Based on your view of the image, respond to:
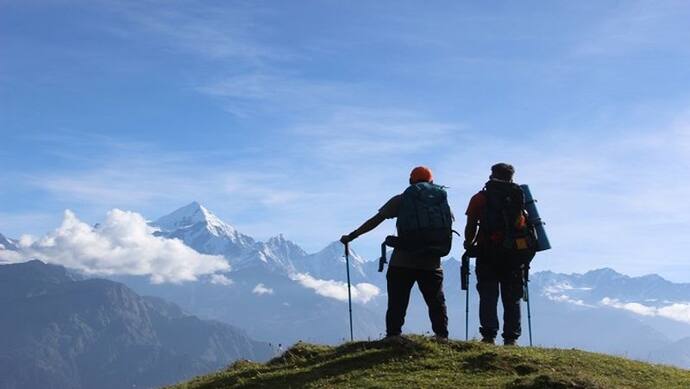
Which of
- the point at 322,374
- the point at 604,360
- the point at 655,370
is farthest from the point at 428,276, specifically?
the point at 655,370

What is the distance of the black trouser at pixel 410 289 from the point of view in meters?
15.4

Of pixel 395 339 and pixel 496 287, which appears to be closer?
pixel 395 339

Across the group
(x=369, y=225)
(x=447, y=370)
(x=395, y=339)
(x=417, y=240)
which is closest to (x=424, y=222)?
(x=417, y=240)

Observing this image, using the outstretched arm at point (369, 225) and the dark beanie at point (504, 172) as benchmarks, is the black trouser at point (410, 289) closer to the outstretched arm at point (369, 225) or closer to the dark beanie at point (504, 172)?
the outstretched arm at point (369, 225)

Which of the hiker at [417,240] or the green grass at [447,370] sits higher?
the hiker at [417,240]

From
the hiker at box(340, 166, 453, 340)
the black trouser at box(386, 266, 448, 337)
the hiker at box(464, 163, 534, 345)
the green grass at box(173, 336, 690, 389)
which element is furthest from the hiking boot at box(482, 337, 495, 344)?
the hiker at box(340, 166, 453, 340)

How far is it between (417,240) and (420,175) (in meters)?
1.50

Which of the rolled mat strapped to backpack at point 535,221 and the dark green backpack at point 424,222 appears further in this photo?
the rolled mat strapped to backpack at point 535,221

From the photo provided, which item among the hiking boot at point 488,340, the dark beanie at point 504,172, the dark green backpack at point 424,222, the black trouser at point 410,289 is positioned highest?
the dark beanie at point 504,172

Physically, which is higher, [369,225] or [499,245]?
[369,225]

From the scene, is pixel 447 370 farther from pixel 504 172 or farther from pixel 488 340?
pixel 504 172

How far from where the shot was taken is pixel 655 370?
1537 cm

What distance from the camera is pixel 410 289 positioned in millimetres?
15500

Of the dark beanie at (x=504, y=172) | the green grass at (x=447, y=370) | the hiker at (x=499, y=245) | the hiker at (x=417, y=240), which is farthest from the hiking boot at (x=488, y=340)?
the dark beanie at (x=504, y=172)
